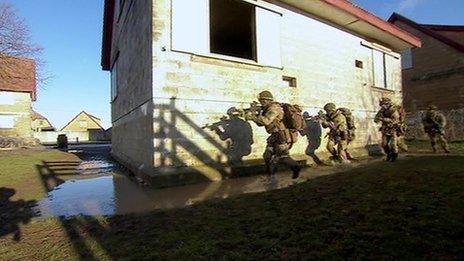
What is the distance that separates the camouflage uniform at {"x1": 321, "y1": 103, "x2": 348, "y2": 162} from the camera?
32.9 feet

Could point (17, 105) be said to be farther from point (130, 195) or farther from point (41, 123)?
point (41, 123)

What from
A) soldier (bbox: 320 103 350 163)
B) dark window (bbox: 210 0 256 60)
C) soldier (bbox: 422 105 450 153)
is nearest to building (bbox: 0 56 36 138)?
dark window (bbox: 210 0 256 60)

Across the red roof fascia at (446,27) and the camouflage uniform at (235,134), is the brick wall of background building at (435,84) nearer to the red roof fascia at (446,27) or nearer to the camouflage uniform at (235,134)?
the red roof fascia at (446,27)

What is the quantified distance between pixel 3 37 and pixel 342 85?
1951cm

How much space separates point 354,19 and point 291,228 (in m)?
10.00

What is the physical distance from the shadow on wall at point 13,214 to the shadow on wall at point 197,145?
7.83 ft

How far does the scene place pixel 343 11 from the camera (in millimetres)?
11273

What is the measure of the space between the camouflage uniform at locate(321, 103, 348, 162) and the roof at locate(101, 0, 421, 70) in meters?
3.08

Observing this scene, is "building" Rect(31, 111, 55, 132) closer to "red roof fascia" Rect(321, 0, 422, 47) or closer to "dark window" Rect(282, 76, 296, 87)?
"dark window" Rect(282, 76, 296, 87)

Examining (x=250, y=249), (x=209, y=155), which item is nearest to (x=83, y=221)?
(x=250, y=249)

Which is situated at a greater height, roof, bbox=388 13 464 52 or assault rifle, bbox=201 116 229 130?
roof, bbox=388 13 464 52

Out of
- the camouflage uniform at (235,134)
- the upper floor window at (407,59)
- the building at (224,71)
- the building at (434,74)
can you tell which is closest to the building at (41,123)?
the building at (224,71)

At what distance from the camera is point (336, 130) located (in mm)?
10031

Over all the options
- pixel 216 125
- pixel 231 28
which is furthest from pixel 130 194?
pixel 231 28
